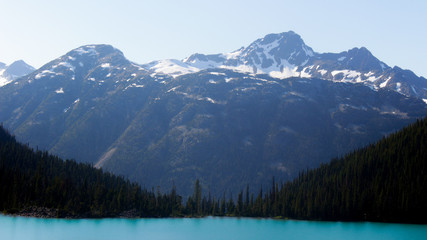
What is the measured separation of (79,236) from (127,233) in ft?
68.8

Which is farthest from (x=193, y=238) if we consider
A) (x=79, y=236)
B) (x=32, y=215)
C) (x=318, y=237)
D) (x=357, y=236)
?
(x=32, y=215)

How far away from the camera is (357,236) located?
153 meters

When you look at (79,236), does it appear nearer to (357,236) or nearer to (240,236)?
(240,236)

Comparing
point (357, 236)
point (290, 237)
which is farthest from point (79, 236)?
point (357, 236)

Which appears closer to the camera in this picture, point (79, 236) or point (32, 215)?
point (79, 236)

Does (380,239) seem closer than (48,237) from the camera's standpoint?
No

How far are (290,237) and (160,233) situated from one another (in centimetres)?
4064

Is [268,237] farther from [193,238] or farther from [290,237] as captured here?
[193,238]

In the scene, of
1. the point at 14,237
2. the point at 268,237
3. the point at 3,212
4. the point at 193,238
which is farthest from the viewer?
the point at 3,212

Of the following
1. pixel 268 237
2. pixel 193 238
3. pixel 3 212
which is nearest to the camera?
pixel 193 238

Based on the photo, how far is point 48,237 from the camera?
123250 mm

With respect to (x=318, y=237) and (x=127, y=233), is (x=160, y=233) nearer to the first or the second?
(x=127, y=233)

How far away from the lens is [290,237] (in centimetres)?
14862

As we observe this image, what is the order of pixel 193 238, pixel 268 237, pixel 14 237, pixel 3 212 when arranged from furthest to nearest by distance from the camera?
pixel 3 212, pixel 268 237, pixel 193 238, pixel 14 237
